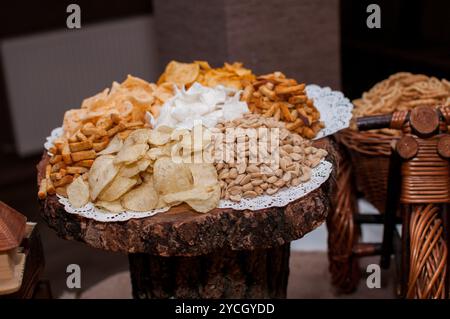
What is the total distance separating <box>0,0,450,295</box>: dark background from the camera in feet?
9.58

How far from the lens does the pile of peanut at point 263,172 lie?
1679 millimetres

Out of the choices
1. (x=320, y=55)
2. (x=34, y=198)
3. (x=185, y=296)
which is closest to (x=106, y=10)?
(x=34, y=198)

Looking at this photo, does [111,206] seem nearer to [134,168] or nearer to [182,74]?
[134,168]

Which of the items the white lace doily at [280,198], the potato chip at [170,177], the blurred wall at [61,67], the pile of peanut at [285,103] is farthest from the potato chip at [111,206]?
the blurred wall at [61,67]

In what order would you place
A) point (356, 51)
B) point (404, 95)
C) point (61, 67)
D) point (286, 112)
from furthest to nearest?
1. point (61, 67)
2. point (356, 51)
3. point (404, 95)
4. point (286, 112)

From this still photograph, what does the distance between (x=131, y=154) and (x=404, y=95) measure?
98 centimetres

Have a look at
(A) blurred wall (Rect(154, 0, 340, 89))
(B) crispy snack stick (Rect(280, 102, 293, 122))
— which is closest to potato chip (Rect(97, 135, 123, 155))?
(B) crispy snack stick (Rect(280, 102, 293, 122))

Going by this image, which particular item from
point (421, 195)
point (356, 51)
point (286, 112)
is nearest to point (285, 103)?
point (286, 112)

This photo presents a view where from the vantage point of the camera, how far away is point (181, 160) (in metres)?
1.71

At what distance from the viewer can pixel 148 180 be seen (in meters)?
1.74

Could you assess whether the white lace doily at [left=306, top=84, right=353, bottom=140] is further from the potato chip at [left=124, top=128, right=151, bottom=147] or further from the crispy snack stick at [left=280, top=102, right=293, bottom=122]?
the potato chip at [left=124, top=128, right=151, bottom=147]

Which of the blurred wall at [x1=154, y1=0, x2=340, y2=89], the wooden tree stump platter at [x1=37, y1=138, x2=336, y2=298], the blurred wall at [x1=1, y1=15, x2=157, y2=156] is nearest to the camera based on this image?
the wooden tree stump platter at [x1=37, y1=138, x2=336, y2=298]

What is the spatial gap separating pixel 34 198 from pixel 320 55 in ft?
6.39

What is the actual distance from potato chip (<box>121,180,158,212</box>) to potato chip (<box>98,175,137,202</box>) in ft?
0.06
